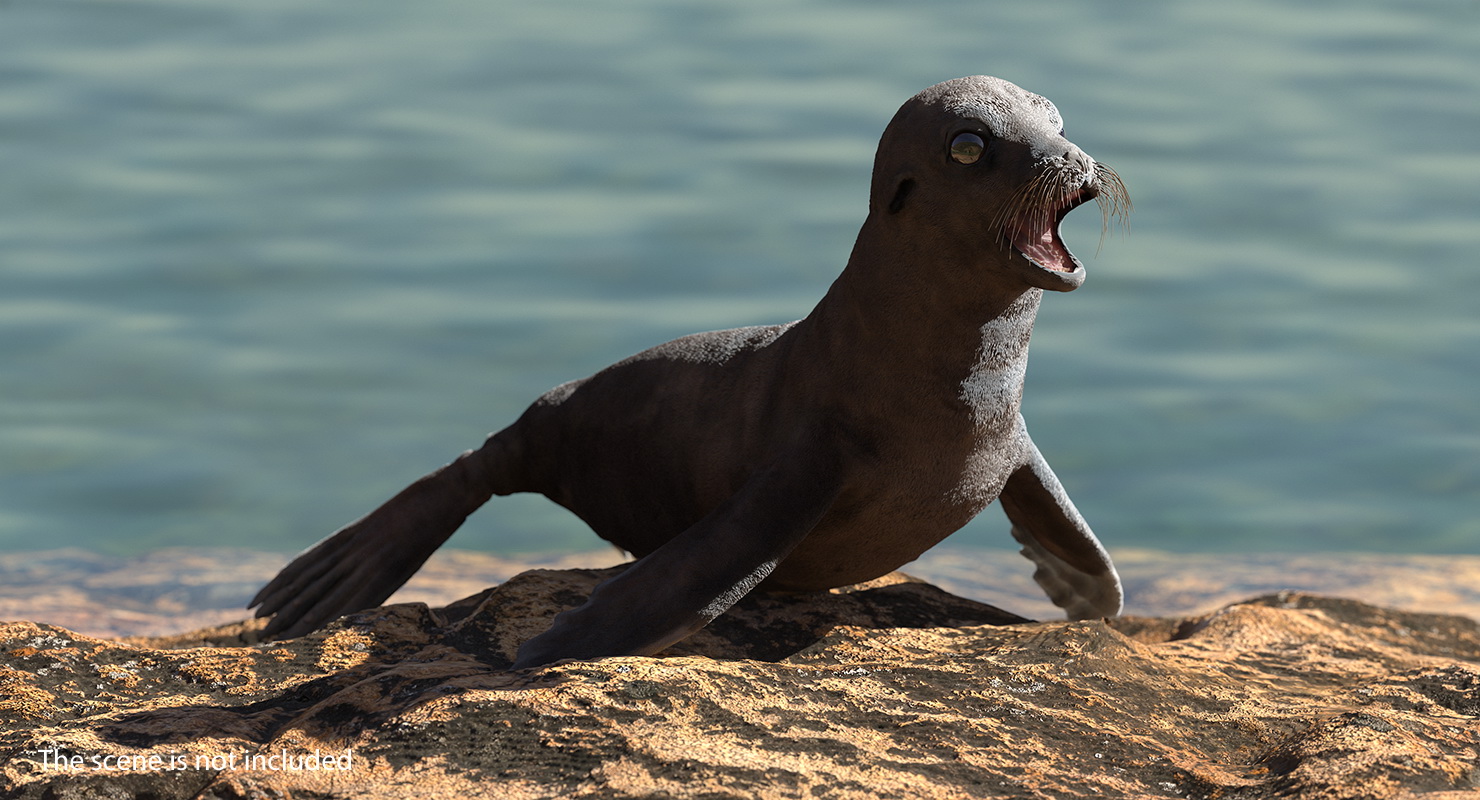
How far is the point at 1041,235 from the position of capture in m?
4.10

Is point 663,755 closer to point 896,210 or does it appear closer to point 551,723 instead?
point 551,723

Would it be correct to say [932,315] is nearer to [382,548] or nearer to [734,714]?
[734,714]

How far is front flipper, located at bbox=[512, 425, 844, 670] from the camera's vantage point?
4.04m

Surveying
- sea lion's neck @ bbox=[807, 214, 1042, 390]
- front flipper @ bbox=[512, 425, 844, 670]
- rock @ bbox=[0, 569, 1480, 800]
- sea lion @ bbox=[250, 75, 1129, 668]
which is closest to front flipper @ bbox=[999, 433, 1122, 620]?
sea lion @ bbox=[250, 75, 1129, 668]

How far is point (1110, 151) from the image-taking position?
1256 centimetres

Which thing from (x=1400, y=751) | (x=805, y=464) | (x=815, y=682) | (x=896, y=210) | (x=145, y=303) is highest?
(x=145, y=303)

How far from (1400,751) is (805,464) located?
157 cm

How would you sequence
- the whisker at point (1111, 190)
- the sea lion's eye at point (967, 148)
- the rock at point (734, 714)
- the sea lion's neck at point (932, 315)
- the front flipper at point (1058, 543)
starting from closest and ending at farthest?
the rock at point (734, 714) < the whisker at point (1111, 190) < the sea lion's eye at point (967, 148) < the sea lion's neck at point (932, 315) < the front flipper at point (1058, 543)

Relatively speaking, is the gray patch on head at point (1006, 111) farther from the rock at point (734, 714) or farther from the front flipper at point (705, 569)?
the rock at point (734, 714)

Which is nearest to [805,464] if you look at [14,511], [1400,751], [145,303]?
[1400,751]

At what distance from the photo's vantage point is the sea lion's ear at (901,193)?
4273mm

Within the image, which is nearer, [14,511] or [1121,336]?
[14,511]

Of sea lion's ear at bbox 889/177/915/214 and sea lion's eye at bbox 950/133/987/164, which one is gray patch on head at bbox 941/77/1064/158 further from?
sea lion's ear at bbox 889/177/915/214

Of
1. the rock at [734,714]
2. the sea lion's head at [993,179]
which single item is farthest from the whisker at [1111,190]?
the rock at [734,714]
